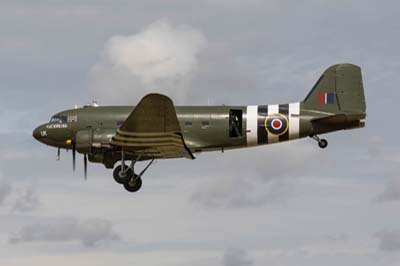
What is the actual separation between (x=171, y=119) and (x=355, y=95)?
31.4 ft

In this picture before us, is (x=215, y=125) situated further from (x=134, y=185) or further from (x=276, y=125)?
(x=134, y=185)

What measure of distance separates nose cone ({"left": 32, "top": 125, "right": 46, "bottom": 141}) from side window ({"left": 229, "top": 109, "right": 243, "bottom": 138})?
337 inches

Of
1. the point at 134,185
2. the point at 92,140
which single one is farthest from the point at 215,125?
the point at 92,140

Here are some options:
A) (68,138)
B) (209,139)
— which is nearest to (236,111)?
(209,139)

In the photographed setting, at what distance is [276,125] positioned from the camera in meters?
38.9

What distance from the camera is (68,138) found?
1544 inches

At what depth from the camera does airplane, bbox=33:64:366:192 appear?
124ft

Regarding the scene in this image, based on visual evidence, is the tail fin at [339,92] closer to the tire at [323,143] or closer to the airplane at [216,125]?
the airplane at [216,125]

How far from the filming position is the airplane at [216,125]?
37.8 m

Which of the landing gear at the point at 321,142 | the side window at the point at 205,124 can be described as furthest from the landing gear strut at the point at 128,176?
the landing gear at the point at 321,142

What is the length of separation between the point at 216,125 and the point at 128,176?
14.9 ft

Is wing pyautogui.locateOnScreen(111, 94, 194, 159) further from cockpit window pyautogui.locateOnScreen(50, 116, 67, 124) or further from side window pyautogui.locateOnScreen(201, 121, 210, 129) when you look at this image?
cockpit window pyautogui.locateOnScreen(50, 116, 67, 124)

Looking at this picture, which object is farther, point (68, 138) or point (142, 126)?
point (68, 138)

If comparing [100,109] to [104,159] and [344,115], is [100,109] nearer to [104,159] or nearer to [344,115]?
[104,159]
